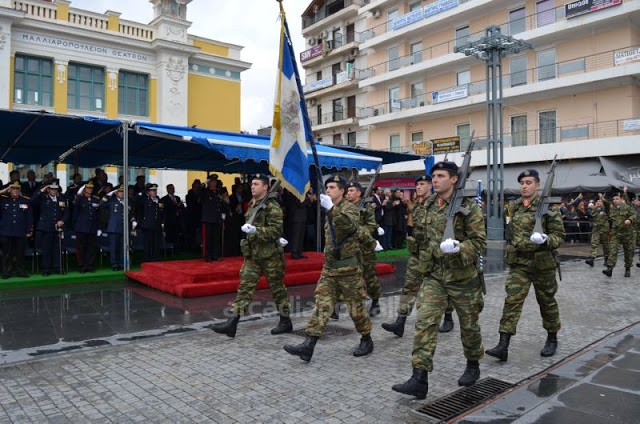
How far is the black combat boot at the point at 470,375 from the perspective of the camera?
438 cm

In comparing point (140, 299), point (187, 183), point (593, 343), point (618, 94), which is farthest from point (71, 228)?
point (618, 94)

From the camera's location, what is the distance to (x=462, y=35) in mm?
32312

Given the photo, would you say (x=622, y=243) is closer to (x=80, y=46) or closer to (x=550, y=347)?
(x=550, y=347)

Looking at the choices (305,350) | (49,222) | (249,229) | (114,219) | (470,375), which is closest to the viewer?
(470,375)

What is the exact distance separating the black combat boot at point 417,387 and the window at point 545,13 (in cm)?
2881

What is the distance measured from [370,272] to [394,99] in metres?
31.7

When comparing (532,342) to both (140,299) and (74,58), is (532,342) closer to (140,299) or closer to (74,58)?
(140,299)

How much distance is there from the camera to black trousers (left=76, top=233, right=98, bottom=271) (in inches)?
409

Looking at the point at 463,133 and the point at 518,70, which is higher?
the point at 518,70

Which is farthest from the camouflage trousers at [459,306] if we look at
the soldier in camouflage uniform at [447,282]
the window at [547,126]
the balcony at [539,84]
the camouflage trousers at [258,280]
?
the window at [547,126]

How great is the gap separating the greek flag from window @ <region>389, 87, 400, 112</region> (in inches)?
1254

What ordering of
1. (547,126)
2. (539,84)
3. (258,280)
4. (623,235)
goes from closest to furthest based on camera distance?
(258,280) < (623,235) < (539,84) < (547,126)

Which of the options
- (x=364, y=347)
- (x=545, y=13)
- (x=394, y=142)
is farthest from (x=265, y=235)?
(x=394, y=142)

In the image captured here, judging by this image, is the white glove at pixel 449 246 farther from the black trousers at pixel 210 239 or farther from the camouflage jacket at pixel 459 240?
the black trousers at pixel 210 239
